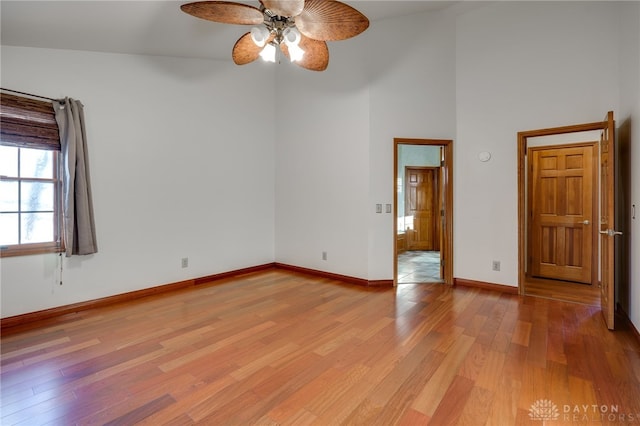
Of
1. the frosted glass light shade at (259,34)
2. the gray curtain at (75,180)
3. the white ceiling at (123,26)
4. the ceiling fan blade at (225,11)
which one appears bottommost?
the gray curtain at (75,180)

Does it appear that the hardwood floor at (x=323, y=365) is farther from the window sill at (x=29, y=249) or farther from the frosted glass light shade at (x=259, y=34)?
the frosted glass light shade at (x=259, y=34)

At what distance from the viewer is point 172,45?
362 centimetres

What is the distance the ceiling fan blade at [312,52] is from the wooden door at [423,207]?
4796 millimetres

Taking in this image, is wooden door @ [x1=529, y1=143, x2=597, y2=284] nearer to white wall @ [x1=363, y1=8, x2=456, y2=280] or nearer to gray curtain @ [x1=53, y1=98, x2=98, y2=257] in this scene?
white wall @ [x1=363, y1=8, x2=456, y2=280]

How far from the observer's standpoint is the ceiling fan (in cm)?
212

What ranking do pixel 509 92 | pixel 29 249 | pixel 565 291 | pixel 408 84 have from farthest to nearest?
pixel 408 84 → pixel 565 291 → pixel 509 92 → pixel 29 249

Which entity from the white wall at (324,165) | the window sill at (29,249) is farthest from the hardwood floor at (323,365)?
the white wall at (324,165)

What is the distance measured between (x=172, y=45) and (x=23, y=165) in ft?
6.44

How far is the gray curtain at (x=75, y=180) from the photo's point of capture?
10.4 ft

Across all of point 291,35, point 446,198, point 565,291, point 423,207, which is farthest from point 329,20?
point 423,207

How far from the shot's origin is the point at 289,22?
249cm

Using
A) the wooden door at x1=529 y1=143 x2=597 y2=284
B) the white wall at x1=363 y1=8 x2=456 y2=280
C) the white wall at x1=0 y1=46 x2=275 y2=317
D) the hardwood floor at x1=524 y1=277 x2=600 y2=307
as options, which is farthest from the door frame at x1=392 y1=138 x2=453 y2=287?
the white wall at x1=0 y1=46 x2=275 y2=317

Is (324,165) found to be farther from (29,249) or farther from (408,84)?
(29,249)

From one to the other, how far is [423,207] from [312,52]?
5356mm
